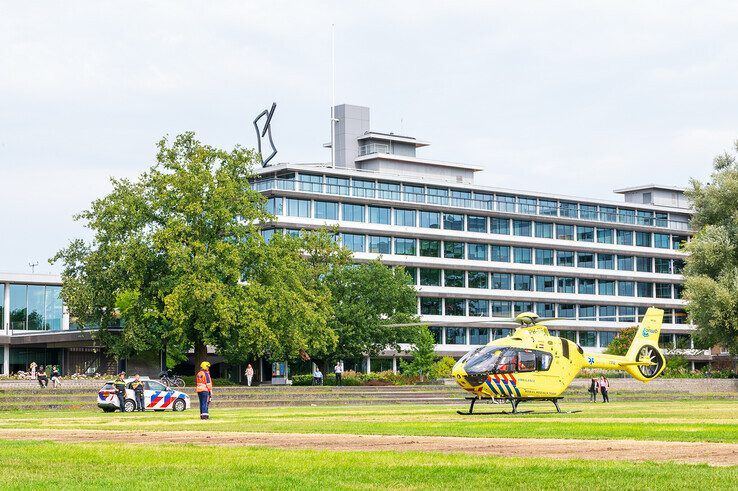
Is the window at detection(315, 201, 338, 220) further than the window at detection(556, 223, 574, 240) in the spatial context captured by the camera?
No

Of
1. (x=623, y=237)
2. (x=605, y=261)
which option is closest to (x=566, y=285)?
(x=605, y=261)

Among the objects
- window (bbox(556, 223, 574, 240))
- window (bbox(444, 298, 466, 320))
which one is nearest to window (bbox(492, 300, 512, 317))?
window (bbox(444, 298, 466, 320))

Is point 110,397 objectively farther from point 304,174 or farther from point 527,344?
point 304,174

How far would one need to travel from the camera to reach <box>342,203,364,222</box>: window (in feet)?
370

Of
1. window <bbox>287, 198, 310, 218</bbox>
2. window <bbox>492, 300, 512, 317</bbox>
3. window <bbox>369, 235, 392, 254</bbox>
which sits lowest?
window <bbox>492, 300, 512, 317</bbox>

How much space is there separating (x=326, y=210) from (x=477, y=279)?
20.9m

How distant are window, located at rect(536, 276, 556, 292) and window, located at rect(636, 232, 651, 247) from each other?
1253 cm

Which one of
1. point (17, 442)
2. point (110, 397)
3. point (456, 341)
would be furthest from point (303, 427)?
point (456, 341)

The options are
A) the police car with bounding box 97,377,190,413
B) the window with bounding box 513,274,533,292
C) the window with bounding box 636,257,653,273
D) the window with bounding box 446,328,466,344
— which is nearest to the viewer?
the police car with bounding box 97,377,190,413

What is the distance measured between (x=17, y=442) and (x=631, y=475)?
1213 cm

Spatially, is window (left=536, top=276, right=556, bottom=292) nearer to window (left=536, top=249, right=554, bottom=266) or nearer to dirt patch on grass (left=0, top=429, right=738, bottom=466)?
window (left=536, top=249, right=554, bottom=266)

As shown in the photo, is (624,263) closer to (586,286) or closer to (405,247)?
(586,286)

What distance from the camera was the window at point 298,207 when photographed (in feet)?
354

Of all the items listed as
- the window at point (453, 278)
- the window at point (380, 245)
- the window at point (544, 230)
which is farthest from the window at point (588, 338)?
the window at point (380, 245)
